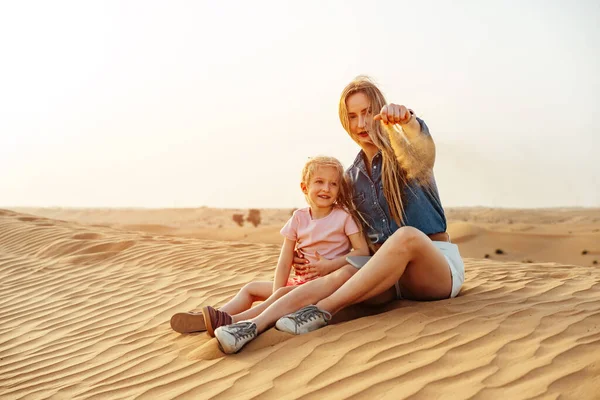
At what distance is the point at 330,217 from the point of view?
441cm

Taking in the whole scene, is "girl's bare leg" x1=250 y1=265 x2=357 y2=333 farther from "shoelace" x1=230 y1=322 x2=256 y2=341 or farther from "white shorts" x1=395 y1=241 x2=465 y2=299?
"white shorts" x1=395 y1=241 x2=465 y2=299

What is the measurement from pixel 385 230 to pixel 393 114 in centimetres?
Answer: 95

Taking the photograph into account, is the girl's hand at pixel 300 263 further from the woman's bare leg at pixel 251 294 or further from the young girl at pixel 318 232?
the woman's bare leg at pixel 251 294

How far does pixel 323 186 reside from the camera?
4.37 m

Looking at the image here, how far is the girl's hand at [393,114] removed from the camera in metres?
3.81

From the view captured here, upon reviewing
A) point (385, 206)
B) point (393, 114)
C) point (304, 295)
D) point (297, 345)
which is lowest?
point (297, 345)

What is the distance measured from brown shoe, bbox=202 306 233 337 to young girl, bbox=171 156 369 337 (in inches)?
12.4

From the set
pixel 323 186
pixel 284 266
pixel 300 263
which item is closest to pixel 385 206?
pixel 323 186

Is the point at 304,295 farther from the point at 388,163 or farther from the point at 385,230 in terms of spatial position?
the point at 388,163

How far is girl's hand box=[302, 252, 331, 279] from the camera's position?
4.22 meters

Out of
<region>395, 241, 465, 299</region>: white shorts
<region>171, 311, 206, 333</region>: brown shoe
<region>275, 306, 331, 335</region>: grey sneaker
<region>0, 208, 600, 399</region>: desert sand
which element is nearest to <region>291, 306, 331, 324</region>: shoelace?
<region>275, 306, 331, 335</region>: grey sneaker

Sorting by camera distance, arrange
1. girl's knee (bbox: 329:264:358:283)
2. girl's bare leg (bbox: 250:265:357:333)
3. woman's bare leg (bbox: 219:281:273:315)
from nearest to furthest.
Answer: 1. girl's bare leg (bbox: 250:265:357:333)
2. girl's knee (bbox: 329:264:358:283)
3. woman's bare leg (bbox: 219:281:273:315)

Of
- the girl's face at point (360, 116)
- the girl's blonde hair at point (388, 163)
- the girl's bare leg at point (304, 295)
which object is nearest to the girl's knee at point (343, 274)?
the girl's bare leg at point (304, 295)

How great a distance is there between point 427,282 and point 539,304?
0.78 meters
